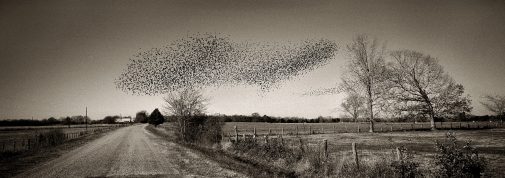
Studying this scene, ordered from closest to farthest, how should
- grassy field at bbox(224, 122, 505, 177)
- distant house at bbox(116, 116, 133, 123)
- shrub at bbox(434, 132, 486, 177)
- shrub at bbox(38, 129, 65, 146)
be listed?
shrub at bbox(434, 132, 486, 177) < grassy field at bbox(224, 122, 505, 177) < shrub at bbox(38, 129, 65, 146) < distant house at bbox(116, 116, 133, 123)

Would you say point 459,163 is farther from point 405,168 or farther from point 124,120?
point 124,120

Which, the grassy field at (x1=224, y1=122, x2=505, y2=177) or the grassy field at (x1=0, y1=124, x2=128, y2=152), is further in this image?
the grassy field at (x1=0, y1=124, x2=128, y2=152)

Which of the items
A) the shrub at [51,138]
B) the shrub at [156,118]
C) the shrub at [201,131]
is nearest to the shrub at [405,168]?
the shrub at [201,131]

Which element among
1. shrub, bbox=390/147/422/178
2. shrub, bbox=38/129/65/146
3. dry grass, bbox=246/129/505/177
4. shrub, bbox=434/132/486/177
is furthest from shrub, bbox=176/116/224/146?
shrub, bbox=434/132/486/177

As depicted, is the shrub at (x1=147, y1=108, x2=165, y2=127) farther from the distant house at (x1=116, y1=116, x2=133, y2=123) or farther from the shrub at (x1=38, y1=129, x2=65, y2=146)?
the distant house at (x1=116, y1=116, x2=133, y2=123)

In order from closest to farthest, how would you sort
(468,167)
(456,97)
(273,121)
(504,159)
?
(468,167) < (504,159) < (456,97) < (273,121)

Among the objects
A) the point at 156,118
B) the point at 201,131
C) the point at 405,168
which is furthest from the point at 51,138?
the point at 156,118

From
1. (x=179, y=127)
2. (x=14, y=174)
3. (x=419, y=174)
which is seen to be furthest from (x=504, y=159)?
(x=179, y=127)

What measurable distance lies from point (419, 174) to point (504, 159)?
8.47m

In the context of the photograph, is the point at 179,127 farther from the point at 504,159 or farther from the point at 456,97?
the point at 456,97

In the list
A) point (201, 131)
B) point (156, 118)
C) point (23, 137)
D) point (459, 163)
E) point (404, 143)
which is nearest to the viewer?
point (459, 163)

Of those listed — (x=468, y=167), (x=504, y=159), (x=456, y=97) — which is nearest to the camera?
(x=468, y=167)

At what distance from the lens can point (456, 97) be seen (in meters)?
42.8

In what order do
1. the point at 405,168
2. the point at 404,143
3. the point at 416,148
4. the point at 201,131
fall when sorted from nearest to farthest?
the point at 405,168, the point at 416,148, the point at 404,143, the point at 201,131
